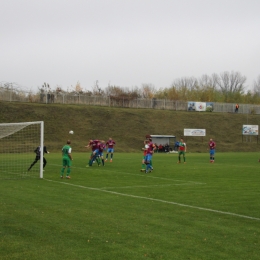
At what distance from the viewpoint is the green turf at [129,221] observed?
344 inches

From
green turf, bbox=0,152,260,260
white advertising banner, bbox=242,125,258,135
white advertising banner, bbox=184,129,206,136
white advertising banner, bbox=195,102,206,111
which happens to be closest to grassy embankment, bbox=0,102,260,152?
white advertising banner, bbox=184,129,206,136

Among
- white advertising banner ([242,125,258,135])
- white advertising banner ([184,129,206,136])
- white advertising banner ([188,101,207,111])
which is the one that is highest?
white advertising banner ([188,101,207,111])

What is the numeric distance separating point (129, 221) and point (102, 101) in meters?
72.1

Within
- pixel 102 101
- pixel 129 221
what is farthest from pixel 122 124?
pixel 129 221

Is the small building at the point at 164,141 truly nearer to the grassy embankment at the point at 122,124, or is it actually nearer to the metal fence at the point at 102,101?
the grassy embankment at the point at 122,124

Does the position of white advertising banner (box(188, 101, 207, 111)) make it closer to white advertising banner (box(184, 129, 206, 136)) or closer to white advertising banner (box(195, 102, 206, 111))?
white advertising banner (box(195, 102, 206, 111))

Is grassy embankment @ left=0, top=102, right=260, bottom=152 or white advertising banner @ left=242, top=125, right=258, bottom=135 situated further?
white advertising banner @ left=242, top=125, right=258, bottom=135

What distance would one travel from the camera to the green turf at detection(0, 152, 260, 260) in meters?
8.75

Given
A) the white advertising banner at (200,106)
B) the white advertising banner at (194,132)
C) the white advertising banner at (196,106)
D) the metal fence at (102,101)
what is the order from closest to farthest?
the white advertising banner at (194,132) → the metal fence at (102,101) → the white advertising banner at (196,106) → the white advertising banner at (200,106)

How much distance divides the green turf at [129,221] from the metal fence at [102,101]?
5502cm

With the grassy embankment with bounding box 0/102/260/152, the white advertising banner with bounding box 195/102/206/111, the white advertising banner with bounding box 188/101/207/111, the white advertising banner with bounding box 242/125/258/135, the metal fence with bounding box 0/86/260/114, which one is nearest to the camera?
the grassy embankment with bounding box 0/102/260/152

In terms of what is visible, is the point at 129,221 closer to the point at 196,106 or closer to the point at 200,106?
the point at 196,106

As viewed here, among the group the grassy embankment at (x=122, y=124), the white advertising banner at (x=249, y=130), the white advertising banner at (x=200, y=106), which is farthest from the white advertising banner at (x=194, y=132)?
the white advertising banner at (x=200, y=106)

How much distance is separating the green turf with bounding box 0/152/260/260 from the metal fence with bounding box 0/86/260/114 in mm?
55025
